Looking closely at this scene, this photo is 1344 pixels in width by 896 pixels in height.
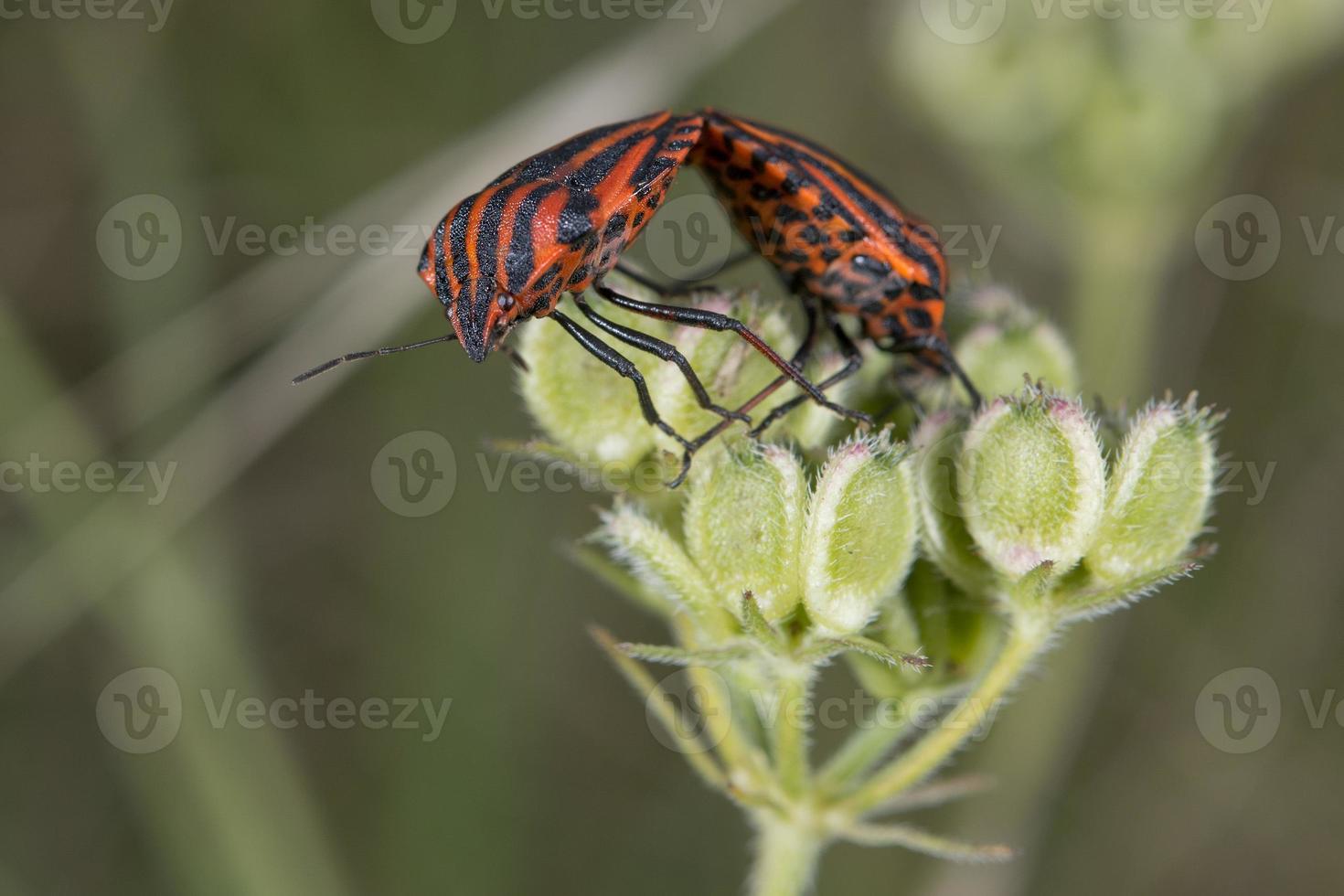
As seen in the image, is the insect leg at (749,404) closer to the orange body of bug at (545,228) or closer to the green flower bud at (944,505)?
the green flower bud at (944,505)

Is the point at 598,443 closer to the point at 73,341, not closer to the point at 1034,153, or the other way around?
the point at 1034,153

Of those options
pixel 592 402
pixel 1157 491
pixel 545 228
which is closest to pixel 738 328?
pixel 592 402

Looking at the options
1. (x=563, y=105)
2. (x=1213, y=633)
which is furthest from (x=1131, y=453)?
(x=1213, y=633)

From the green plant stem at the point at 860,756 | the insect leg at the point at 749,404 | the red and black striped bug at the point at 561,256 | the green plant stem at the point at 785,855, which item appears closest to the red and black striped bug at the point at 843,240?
the insect leg at the point at 749,404

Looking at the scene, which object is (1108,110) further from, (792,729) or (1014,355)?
(792,729)

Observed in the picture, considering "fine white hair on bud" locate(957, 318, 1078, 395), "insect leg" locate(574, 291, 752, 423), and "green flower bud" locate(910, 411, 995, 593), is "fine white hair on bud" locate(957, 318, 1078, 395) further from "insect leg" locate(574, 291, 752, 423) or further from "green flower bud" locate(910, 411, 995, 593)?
"insect leg" locate(574, 291, 752, 423)

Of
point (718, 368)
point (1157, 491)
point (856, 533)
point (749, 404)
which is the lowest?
point (1157, 491)
